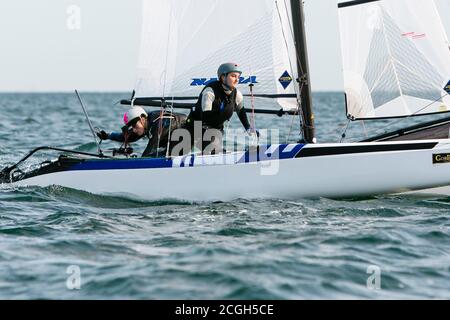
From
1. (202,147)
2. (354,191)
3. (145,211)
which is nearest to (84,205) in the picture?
(145,211)

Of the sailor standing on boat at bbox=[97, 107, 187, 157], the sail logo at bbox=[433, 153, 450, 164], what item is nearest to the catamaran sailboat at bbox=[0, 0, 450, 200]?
the sail logo at bbox=[433, 153, 450, 164]

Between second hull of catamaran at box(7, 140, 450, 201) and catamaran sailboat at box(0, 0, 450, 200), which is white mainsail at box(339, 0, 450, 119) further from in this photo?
second hull of catamaran at box(7, 140, 450, 201)

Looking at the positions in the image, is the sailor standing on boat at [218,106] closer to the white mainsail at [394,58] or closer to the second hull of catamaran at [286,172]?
the second hull of catamaran at [286,172]

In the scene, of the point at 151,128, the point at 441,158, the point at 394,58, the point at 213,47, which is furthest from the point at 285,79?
the point at 441,158

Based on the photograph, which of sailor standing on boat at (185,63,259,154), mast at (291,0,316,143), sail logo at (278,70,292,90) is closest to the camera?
sailor standing on boat at (185,63,259,154)

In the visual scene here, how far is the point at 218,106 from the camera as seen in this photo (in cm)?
905

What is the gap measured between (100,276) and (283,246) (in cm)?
161

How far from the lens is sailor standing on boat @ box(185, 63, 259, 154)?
8.94 metres

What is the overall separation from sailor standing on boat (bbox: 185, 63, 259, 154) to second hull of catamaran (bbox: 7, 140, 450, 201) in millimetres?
485

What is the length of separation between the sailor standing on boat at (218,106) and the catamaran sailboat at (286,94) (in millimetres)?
423

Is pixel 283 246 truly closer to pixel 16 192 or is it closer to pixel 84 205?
pixel 84 205

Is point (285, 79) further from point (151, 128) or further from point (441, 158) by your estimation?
point (441, 158)

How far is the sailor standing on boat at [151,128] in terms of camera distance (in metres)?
9.19
